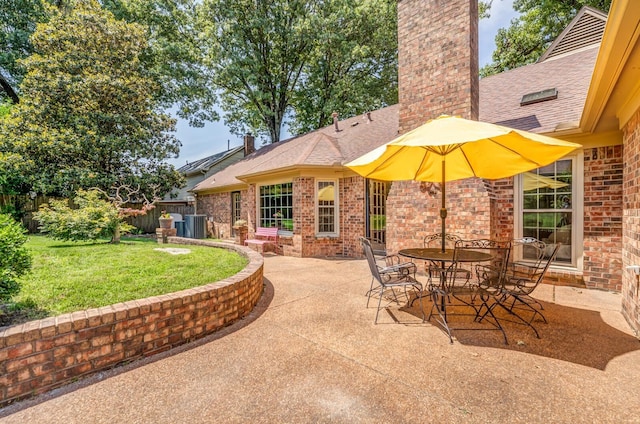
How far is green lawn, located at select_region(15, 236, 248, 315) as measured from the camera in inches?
136

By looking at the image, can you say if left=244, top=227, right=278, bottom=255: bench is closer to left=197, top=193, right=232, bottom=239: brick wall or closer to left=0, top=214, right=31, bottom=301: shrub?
left=197, top=193, right=232, bottom=239: brick wall

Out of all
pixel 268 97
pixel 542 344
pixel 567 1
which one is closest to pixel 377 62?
pixel 268 97

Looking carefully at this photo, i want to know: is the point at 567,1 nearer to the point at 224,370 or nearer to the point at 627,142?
the point at 627,142

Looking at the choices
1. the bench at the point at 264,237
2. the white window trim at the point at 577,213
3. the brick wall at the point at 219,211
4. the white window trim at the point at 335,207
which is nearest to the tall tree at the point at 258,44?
the brick wall at the point at 219,211

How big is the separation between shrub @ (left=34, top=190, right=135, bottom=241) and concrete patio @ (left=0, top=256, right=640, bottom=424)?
6.11m

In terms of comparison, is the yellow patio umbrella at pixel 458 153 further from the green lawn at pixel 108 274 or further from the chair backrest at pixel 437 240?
the green lawn at pixel 108 274

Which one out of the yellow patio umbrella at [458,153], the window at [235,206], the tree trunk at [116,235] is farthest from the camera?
the window at [235,206]

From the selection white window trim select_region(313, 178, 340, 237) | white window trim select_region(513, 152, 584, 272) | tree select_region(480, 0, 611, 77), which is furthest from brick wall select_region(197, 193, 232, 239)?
tree select_region(480, 0, 611, 77)

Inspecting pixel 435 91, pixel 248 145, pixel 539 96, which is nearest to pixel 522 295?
pixel 435 91

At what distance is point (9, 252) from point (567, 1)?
22855mm

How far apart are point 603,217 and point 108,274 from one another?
330 inches

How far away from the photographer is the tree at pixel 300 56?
17438 millimetres

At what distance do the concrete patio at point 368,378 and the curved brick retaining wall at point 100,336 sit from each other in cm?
13

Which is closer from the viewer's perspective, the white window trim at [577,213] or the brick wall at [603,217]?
the brick wall at [603,217]
